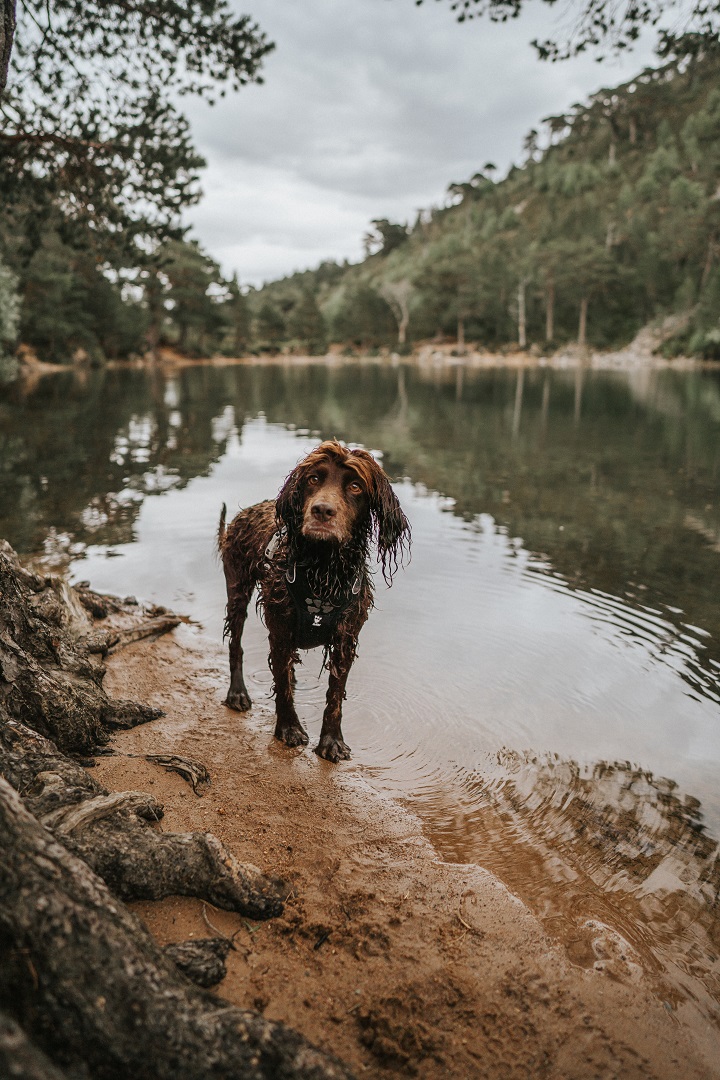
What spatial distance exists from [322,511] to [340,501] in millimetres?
140

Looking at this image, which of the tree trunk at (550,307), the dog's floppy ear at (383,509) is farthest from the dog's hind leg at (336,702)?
the tree trunk at (550,307)

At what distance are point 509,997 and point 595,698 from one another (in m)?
3.16

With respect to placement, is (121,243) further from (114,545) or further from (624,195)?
(624,195)

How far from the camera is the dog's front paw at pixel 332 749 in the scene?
4.28 meters

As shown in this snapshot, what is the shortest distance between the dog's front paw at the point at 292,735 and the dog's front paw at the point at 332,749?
15 cm

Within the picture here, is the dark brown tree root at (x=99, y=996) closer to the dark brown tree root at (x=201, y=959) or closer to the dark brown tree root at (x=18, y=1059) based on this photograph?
the dark brown tree root at (x=18, y=1059)

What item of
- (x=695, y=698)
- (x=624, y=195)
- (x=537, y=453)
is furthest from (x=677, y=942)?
(x=624, y=195)

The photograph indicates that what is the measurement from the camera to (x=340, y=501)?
3.65 meters

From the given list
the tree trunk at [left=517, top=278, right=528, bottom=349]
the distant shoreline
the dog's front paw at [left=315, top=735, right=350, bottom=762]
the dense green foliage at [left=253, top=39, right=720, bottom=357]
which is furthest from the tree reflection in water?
the tree trunk at [left=517, top=278, right=528, bottom=349]

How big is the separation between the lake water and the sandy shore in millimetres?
190

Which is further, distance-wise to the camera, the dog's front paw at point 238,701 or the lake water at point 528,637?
the dog's front paw at point 238,701

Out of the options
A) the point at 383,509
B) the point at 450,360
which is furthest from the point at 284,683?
the point at 450,360

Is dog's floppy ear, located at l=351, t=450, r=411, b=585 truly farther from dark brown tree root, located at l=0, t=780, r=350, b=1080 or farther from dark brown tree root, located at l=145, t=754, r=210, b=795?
Answer: dark brown tree root, located at l=0, t=780, r=350, b=1080

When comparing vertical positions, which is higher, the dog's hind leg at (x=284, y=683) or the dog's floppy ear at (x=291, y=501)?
the dog's floppy ear at (x=291, y=501)
